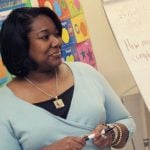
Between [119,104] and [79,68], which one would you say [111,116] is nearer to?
[119,104]

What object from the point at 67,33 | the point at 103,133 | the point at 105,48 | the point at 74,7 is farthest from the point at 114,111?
the point at 105,48

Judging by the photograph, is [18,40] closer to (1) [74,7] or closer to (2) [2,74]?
(2) [2,74]

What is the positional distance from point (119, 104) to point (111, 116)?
0.06 m

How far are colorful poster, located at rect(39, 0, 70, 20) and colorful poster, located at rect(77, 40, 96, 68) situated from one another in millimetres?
193

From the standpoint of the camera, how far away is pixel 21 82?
123cm

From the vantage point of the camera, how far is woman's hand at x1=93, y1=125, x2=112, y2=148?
1125 mm

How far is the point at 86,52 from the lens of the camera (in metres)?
1.89

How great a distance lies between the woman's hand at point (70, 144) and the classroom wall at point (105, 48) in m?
1.03

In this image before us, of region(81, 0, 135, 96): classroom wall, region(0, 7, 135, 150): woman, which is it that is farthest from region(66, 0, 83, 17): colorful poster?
region(0, 7, 135, 150): woman

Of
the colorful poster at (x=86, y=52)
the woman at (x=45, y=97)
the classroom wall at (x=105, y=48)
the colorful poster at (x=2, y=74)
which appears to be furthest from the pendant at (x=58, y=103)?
the classroom wall at (x=105, y=48)

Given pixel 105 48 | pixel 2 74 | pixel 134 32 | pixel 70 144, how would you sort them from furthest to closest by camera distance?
pixel 105 48 → pixel 134 32 → pixel 2 74 → pixel 70 144

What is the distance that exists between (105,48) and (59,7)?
0.52 metres

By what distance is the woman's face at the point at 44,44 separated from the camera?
117 cm

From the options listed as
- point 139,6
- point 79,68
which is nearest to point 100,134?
point 79,68
